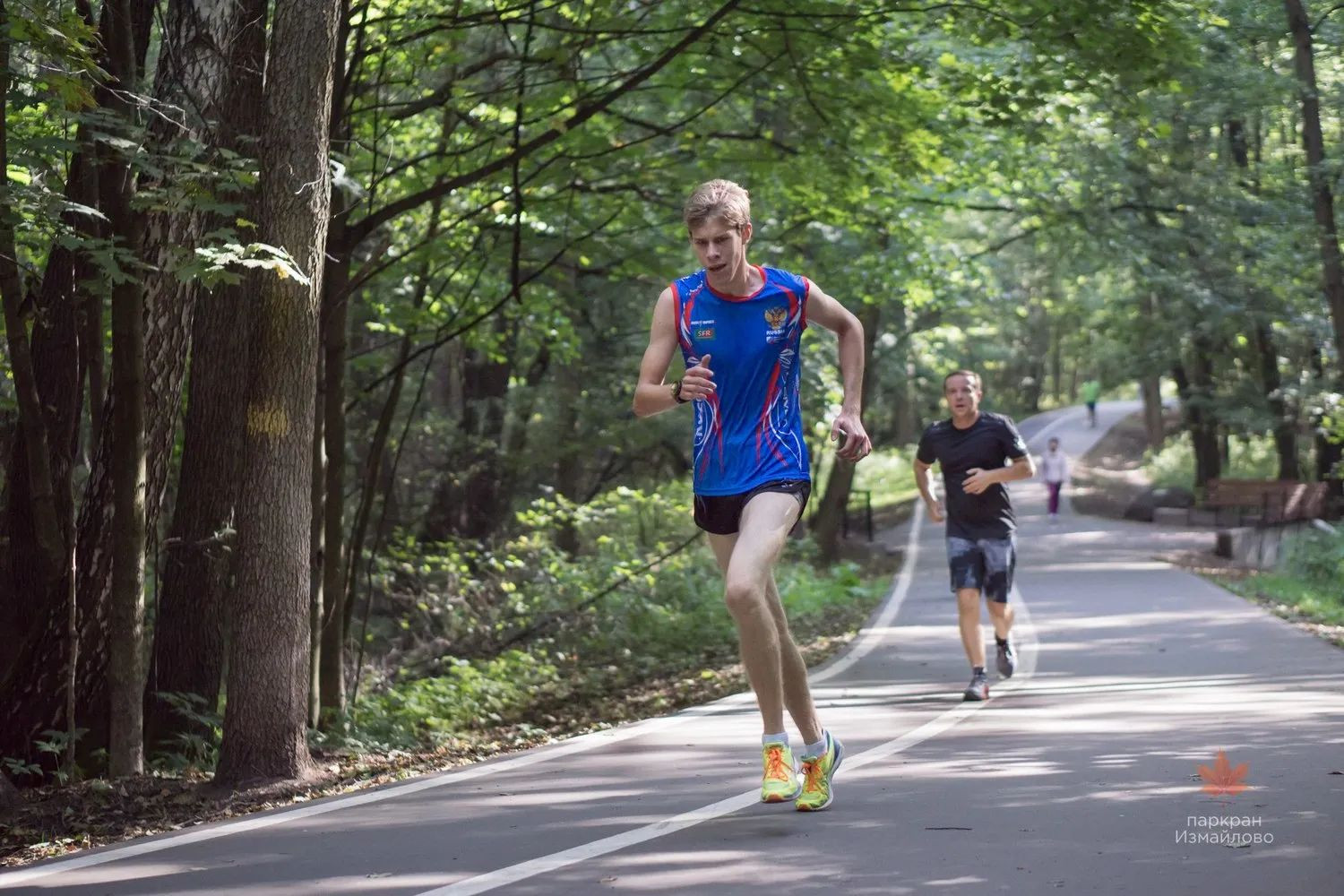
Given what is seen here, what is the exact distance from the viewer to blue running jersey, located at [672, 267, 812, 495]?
6180mm

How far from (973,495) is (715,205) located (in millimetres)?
5890

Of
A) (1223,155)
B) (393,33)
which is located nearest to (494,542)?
(393,33)

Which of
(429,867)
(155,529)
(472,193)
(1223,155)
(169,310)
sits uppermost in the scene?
(1223,155)

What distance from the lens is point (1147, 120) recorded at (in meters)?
14.2

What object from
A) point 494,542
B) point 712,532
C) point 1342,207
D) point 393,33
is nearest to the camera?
point 712,532

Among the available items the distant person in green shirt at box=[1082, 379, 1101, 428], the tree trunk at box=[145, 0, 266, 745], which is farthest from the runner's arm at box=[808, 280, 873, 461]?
the distant person in green shirt at box=[1082, 379, 1101, 428]

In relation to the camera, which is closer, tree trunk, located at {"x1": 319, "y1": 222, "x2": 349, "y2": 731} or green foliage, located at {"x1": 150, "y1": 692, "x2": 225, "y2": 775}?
green foliage, located at {"x1": 150, "y1": 692, "x2": 225, "y2": 775}

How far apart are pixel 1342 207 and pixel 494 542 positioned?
1236cm

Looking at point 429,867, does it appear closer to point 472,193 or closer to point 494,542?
point 472,193

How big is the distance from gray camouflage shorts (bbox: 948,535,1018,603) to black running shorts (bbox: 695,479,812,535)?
5.29m

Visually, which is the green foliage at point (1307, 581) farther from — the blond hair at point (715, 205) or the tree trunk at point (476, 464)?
the blond hair at point (715, 205)

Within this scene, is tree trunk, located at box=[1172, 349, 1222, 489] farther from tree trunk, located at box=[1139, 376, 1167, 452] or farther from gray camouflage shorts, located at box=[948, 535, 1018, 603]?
gray camouflage shorts, located at box=[948, 535, 1018, 603]

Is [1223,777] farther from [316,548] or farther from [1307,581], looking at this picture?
[1307,581]

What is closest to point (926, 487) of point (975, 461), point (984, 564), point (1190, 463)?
point (975, 461)
